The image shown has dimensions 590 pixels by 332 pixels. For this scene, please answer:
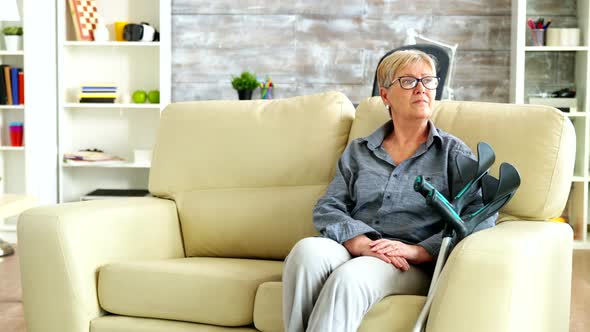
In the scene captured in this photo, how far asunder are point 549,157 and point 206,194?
3.87 ft

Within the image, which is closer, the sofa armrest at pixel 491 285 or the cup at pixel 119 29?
the sofa armrest at pixel 491 285

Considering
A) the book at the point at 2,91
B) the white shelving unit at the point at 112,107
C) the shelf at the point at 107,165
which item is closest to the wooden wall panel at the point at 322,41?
the white shelving unit at the point at 112,107

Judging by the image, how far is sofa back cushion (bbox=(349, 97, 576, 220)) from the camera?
2428 mm

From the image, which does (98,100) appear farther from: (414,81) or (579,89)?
(414,81)

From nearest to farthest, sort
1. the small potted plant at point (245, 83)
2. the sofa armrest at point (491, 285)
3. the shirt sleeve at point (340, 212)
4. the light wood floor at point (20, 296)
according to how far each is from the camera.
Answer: the sofa armrest at point (491, 285) < the shirt sleeve at point (340, 212) < the light wood floor at point (20, 296) < the small potted plant at point (245, 83)

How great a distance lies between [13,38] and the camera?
204 inches

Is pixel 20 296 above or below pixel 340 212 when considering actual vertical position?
below

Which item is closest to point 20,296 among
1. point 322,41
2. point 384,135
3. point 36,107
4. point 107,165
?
point 107,165

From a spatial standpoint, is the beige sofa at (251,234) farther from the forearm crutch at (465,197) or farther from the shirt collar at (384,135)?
the shirt collar at (384,135)

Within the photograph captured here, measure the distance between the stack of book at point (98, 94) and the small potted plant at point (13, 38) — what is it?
1.57 ft

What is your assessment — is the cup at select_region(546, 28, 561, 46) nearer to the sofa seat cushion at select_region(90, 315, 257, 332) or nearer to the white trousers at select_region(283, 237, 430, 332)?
the white trousers at select_region(283, 237, 430, 332)

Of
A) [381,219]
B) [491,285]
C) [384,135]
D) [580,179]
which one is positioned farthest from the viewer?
[580,179]

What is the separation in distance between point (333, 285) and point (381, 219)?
1.42 ft

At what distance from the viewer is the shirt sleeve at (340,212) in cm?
231
